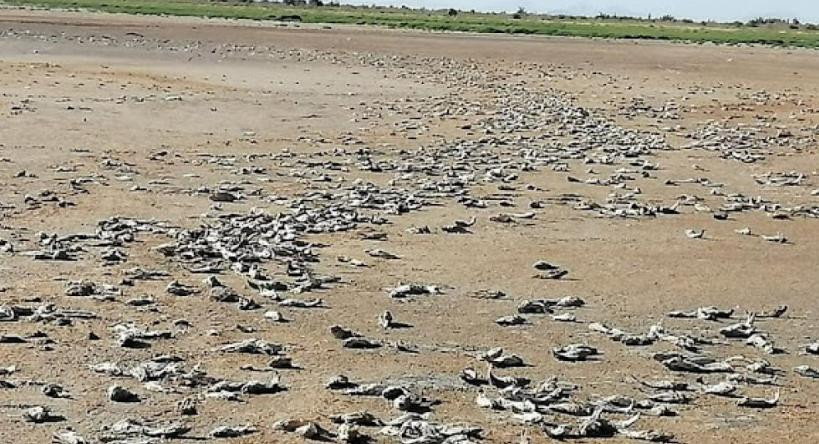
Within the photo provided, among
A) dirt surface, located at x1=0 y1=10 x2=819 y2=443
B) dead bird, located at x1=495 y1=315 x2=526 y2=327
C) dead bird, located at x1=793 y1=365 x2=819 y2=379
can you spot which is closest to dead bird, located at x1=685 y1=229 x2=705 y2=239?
dirt surface, located at x1=0 y1=10 x2=819 y2=443

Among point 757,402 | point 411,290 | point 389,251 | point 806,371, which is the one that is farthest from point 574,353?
point 389,251

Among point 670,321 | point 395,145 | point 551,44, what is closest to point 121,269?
point 670,321

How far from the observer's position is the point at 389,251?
1331cm

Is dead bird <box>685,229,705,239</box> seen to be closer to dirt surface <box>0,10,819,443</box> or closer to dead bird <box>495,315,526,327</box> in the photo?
dirt surface <box>0,10,819,443</box>

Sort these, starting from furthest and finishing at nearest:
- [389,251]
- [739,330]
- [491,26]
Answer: [491,26] → [389,251] → [739,330]

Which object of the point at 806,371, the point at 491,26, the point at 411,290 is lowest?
the point at 491,26

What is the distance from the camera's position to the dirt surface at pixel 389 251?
27.9 ft

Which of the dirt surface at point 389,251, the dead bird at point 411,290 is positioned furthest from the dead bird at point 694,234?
the dead bird at point 411,290

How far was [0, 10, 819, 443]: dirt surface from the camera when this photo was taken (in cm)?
850

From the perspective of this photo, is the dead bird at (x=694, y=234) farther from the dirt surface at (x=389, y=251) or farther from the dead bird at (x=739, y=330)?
the dead bird at (x=739, y=330)

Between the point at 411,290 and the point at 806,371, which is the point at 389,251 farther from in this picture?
the point at 806,371

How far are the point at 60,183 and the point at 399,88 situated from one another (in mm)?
21097

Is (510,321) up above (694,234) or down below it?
above

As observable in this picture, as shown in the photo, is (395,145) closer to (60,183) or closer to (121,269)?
(60,183)
